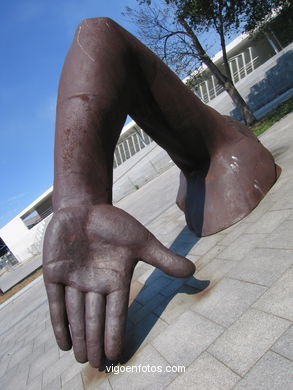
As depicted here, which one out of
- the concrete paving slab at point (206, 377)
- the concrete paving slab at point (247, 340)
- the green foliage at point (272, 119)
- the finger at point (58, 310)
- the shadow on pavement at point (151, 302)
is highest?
the finger at point (58, 310)

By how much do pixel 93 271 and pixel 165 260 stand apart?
1.88ft

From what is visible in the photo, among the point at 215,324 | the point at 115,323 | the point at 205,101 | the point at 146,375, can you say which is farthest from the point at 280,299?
the point at 205,101

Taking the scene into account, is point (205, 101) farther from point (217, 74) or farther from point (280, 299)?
point (280, 299)

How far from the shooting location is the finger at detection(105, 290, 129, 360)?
191cm

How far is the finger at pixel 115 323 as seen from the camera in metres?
1.91

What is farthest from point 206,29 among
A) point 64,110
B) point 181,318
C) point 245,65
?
point 245,65

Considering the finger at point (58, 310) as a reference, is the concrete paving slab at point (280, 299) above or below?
below

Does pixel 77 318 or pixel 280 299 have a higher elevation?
pixel 77 318

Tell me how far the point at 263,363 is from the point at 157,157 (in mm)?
17472

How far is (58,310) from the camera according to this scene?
77.7 inches

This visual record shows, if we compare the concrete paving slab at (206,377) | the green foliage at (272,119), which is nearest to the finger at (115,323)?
the concrete paving slab at (206,377)

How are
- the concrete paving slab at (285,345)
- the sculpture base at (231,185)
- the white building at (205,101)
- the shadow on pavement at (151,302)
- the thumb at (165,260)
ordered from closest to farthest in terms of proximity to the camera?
the concrete paving slab at (285,345)
the thumb at (165,260)
the shadow on pavement at (151,302)
the sculpture base at (231,185)
the white building at (205,101)

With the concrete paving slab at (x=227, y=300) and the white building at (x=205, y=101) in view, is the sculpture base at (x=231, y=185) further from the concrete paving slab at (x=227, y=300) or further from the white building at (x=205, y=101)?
the white building at (x=205, y=101)

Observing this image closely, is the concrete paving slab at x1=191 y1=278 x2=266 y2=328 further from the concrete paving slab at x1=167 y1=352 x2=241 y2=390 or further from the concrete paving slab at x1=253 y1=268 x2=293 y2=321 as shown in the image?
the concrete paving slab at x1=167 y1=352 x2=241 y2=390
